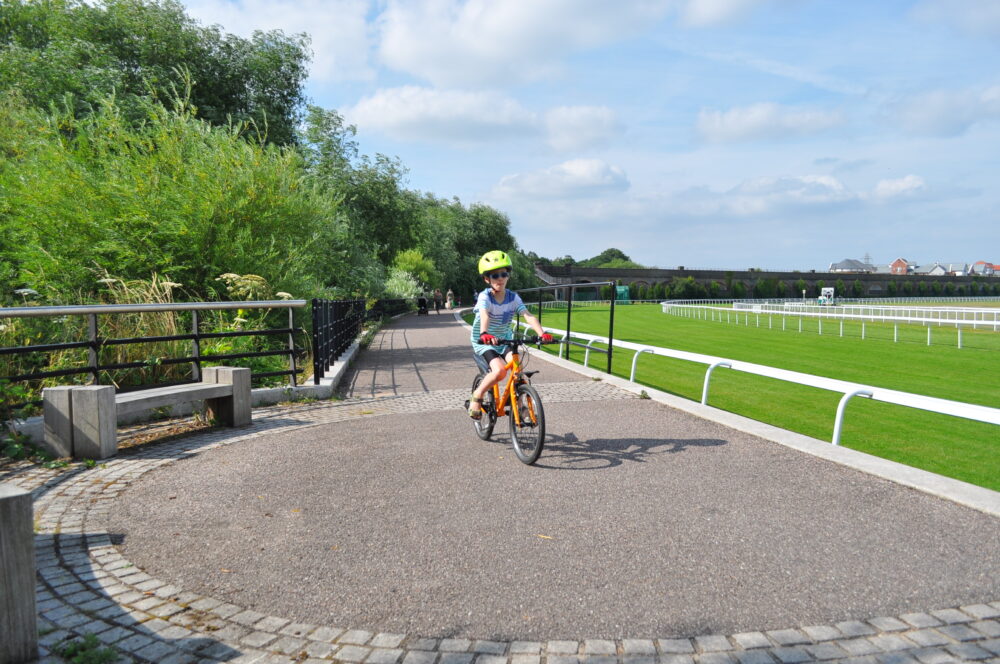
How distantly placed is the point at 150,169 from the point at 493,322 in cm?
885

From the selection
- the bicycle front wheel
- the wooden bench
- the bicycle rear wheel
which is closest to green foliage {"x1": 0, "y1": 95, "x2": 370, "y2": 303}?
the wooden bench

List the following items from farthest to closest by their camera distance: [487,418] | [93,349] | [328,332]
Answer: [328,332], [93,349], [487,418]

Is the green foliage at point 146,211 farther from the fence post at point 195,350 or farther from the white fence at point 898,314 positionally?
the white fence at point 898,314

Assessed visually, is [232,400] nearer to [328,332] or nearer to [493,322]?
[493,322]

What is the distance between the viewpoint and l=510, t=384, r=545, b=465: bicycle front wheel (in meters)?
5.76

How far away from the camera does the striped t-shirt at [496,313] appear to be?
251 inches

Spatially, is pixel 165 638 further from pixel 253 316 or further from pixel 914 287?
pixel 914 287

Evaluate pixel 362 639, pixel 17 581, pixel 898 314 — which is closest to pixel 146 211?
pixel 17 581

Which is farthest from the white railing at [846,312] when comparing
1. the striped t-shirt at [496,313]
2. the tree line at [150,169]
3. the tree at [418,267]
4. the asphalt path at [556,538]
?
the asphalt path at [556,538]

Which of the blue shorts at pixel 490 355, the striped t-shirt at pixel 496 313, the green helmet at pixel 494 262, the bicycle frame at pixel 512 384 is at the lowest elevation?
the bicycle frame at pixel 512 384

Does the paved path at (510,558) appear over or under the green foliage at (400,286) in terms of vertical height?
under

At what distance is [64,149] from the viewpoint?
1230 centimetres

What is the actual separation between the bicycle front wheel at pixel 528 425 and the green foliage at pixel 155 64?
16.7 m

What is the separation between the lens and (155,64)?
2266cm
